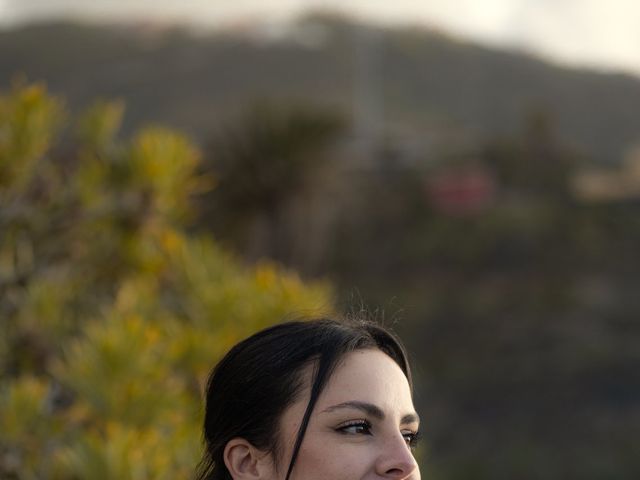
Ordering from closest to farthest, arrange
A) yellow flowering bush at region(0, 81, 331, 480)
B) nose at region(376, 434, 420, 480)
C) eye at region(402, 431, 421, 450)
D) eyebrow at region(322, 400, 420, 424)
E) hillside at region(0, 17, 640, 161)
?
nose at region(376, 434, 420, 480) < eyebrow at region(322, 400, 420, 424) < eye at region(402, 431, 421, 450) < yellow flowering bush at region(0, 81, 331, 480) < hillside at region(0, 17, 640, 161)

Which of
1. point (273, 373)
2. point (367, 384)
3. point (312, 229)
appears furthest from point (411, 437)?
point (312, 229)

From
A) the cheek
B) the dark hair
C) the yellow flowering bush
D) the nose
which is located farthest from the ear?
the yellow flowering bush

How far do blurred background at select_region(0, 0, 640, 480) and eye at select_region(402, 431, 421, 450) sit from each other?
0.52 meters

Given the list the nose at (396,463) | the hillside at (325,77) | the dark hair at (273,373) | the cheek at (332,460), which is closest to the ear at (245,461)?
the dark hair at (273,373)

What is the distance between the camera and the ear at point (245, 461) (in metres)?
2.48

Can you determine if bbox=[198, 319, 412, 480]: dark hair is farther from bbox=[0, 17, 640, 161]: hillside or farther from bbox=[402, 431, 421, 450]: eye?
bbox=[0, 17, 640, 161]: hillside

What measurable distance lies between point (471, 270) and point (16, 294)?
74.9 feet

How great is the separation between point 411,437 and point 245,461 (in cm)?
36

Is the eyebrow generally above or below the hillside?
below

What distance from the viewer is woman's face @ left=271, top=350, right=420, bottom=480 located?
2.31m

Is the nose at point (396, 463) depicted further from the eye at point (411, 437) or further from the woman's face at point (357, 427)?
the eye at point (411, 437)

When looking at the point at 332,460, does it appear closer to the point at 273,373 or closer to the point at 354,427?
the point at 354,427

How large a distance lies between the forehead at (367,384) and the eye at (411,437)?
6cm

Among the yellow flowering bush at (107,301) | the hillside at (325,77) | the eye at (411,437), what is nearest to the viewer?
the eye at (411,437)
